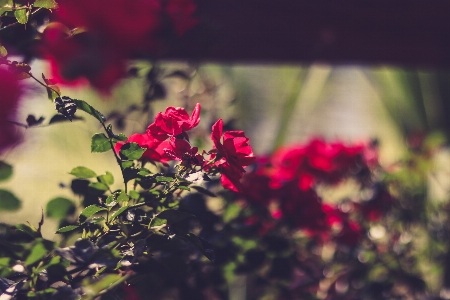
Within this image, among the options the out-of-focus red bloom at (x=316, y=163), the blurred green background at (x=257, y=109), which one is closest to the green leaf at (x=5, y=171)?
the blurred green background at (x=257, y=109)

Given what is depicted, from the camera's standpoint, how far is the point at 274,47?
134 cm

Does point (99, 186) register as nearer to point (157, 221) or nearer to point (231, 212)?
point (157, 221)

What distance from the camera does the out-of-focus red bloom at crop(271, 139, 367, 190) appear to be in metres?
1.11

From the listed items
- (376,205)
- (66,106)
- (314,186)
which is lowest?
(376,205)

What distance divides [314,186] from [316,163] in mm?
89

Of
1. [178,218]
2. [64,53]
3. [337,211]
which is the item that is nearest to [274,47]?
[337,211]

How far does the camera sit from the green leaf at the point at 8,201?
0.69 metres

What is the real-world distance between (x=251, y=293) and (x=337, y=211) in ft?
0.93

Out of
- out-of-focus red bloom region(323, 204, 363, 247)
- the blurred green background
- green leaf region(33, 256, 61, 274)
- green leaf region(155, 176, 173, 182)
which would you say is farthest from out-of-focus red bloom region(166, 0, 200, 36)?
out-of-focus red bloom region(323, 204, 363, 247)

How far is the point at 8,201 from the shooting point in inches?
27.1

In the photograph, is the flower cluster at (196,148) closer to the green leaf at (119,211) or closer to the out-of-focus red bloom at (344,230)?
the green leaf at (119,211)

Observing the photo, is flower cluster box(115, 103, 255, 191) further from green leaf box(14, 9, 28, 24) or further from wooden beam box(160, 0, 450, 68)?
wooden beam box(160, 0, 450, 68)

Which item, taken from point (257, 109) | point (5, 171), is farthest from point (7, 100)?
point (257, 109)

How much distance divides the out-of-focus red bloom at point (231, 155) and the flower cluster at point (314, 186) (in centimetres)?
20
